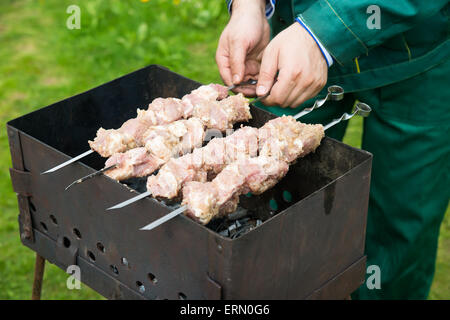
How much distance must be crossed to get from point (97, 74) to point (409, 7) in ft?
13.2

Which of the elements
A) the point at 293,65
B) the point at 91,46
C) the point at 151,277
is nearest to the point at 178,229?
the point at 151,277

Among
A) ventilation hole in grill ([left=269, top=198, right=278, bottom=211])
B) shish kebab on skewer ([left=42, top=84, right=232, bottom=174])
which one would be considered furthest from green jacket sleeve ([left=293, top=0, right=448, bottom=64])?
ventilation hole in grill ([left=269, top=198, right=278, bottom=211])

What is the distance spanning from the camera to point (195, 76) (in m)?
5.79

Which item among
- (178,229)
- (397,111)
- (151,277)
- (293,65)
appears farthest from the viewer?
(397,111)

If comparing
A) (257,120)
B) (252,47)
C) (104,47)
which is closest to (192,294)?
(257,120)

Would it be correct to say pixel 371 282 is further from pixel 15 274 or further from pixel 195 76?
pixel 195 76

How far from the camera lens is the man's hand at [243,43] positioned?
265 centimetres

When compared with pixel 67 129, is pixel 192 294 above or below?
below

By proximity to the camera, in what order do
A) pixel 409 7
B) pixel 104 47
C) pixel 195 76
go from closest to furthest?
pixel 409 7
pixel 195 76
pixel 104 47

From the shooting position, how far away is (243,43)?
104 inches

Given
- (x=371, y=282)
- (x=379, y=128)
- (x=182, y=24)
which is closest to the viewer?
(x=379, y=128)

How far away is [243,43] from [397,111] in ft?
2.93

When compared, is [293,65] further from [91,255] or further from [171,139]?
[91,255]

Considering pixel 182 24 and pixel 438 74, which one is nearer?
pixel 438 74
